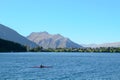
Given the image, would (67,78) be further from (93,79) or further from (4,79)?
(4,79)

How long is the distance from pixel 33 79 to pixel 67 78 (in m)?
9.84

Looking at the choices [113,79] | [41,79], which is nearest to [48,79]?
[41,79]

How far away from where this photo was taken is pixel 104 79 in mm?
103062

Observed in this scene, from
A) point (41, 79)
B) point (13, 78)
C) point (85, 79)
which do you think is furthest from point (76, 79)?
point (13, 78)

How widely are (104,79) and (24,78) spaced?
2164cm

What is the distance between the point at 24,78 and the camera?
100500 mm

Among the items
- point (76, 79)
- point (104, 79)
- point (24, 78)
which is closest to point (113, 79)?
point (104, 79)

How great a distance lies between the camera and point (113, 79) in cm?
10312

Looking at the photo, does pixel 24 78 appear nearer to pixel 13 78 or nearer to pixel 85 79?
pixel 13 78

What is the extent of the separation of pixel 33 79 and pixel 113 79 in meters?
21.8

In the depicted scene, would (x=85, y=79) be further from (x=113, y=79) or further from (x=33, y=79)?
(x=33, y=79)

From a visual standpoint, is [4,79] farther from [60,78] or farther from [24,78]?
[60,78]

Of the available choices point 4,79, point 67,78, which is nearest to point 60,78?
point 67,78

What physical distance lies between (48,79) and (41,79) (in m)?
1.85
